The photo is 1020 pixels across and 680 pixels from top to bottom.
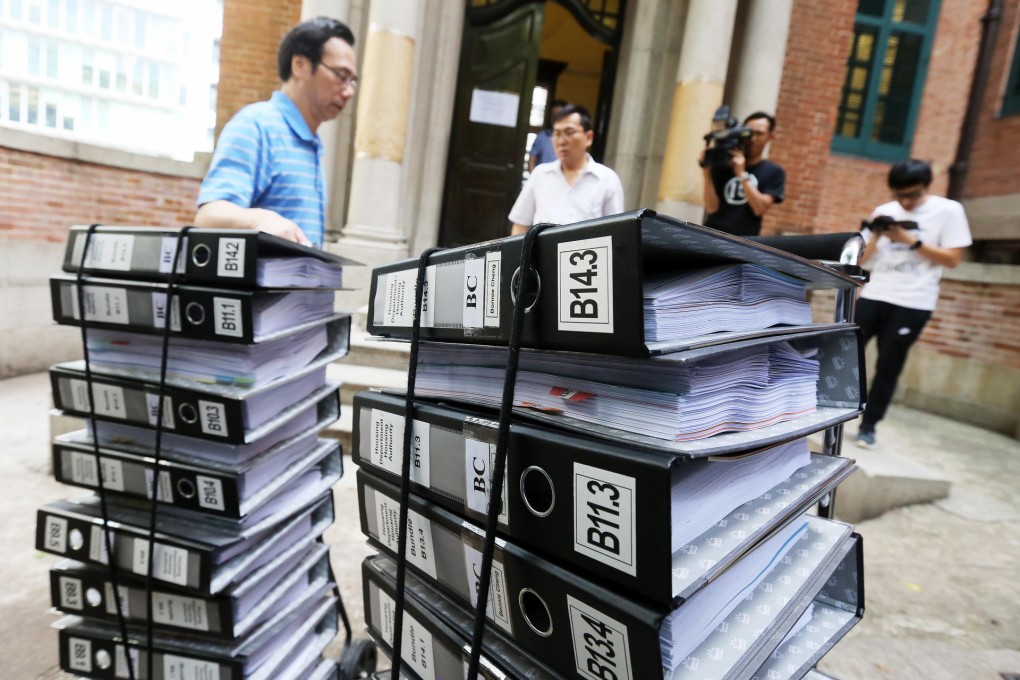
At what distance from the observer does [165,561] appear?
0.95m

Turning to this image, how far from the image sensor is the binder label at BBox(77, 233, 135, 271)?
3.10 ft

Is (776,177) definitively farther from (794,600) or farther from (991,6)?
(991,6)

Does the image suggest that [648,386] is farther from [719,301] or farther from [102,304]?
→ [102,304]

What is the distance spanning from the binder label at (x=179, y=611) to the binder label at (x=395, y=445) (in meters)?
0.51

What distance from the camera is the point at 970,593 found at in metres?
→ 2.18

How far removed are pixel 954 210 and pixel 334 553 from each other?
140 inches

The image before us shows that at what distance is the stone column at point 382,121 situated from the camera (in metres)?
4.17

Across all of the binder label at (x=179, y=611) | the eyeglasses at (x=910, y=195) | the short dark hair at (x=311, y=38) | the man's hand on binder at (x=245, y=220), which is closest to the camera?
the binder label at (x=179, y=611)

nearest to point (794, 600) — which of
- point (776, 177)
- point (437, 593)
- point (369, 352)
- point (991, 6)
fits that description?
point (437, 593)

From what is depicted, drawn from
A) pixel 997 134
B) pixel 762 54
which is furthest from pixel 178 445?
pixel 997 134

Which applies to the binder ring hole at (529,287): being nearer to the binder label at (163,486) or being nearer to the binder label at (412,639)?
the binder label at (412,639)

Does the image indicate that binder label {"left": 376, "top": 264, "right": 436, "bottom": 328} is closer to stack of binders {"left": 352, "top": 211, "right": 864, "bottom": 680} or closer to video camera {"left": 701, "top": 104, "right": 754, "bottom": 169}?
stack of binders {"left": 352, "top": 211, "right": 864, "bottom": 680}

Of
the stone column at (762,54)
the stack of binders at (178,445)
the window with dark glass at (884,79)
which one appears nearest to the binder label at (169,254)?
the stack of binders at (178,445)

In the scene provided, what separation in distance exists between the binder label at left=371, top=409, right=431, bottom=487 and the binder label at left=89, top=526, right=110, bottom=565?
60 centimetres
